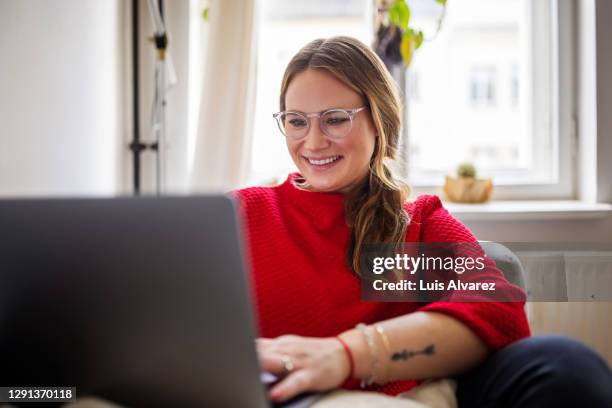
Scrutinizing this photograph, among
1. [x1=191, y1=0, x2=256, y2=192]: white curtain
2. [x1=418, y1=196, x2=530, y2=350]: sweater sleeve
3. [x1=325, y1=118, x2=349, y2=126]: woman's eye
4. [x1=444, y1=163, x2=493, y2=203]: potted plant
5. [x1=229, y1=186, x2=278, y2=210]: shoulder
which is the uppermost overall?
[x1=191, y1=0, x2=256, y2=192]: white curtain

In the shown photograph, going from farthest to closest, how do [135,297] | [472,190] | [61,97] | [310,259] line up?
[472,190], [61,97], [310,259], [135,297]

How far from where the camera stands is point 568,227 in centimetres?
189

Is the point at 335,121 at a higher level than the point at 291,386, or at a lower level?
higher

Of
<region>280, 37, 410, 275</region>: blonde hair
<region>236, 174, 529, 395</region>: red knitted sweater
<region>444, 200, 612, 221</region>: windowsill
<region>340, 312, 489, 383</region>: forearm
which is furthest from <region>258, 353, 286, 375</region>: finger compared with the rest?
<region>444, 200, 612, 221</region>: windowsill

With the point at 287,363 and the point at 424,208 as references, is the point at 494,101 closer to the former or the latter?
the point at 424,208

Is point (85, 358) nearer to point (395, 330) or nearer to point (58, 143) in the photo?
point (395, 330)

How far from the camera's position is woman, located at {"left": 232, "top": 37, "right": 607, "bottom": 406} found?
818mm

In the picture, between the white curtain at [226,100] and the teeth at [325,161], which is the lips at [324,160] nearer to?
the teeth at [325,161]

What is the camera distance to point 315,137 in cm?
111

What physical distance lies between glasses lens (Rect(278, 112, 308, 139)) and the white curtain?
2.16ft

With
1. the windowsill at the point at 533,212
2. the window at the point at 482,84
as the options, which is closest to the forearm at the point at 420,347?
the windowsill at the point at 533,212

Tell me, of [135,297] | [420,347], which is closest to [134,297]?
[135,297]

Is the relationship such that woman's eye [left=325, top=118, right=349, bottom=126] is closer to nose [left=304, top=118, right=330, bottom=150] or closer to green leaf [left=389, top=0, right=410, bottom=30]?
nose [left=304, top=118, right=330, bottom=150]

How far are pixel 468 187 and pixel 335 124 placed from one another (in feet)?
3.31
